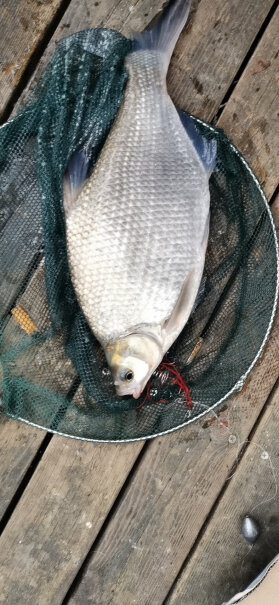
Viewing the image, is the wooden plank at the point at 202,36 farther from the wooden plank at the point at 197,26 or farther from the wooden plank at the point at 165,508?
the wooden plank at the point at 165,508

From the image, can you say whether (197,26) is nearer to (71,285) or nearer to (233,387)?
(71,285)

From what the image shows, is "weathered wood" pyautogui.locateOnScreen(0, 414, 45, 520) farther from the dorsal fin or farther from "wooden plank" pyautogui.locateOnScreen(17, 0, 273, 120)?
"wooden plank" pyautogui.locateOnScreen(17, 0, 273, 120)

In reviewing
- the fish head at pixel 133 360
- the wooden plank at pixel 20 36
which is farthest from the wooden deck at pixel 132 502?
the fish head at pixel 133 360

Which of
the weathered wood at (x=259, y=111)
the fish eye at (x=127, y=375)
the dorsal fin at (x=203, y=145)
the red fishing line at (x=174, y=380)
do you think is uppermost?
the weathered wood at (x=259, y=111)

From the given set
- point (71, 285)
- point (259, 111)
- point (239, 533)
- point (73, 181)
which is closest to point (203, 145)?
point (259, 111)

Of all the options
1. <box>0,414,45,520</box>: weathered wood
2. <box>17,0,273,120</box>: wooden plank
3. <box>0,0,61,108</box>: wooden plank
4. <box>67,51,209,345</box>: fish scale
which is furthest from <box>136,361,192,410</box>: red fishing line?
<box>0,0,61,108</box>: wooden plank

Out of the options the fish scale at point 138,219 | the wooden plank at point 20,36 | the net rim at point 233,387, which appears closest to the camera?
the fish scale at point 138,219

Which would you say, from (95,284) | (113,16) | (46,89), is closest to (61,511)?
(95,284)
